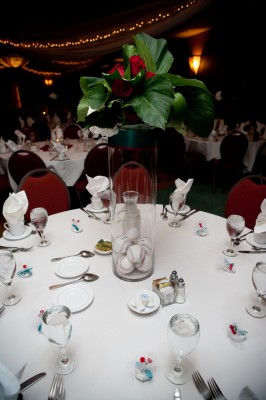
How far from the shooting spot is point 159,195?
442cm

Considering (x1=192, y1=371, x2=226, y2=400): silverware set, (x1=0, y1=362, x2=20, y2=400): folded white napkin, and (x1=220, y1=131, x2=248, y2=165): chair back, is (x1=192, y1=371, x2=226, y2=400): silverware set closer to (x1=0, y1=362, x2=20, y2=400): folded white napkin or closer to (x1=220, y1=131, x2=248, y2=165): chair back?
(x1=0, y1=362, x2=20, y2=400): folded white napkin

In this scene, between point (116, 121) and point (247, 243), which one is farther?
point (247, 243)

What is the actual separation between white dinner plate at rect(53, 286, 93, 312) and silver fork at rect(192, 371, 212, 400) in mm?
462

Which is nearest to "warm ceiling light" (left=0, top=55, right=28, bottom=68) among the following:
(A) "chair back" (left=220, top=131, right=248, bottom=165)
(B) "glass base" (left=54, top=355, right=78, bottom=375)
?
(A) "chair back" (left=220, top=131, right=248, bottom=165)

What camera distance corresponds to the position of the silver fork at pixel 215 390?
0.76 meters

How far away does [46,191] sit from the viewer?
86.1 inches

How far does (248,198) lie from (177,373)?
1.46 meters

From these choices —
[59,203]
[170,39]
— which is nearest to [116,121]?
[59,203]

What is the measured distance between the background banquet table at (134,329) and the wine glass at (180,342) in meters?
0.02

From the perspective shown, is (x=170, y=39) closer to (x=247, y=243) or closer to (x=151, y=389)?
(x=247, y=243)

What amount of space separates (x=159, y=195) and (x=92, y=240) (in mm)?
2942

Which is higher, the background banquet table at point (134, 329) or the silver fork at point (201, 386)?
the silver fork at point (201, 386)

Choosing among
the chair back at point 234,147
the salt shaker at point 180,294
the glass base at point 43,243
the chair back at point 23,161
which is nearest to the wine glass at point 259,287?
the salt shaker at point 180,294

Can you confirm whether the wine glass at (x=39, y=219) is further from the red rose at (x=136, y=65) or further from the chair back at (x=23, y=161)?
the chair back at (x=23, y=161)
